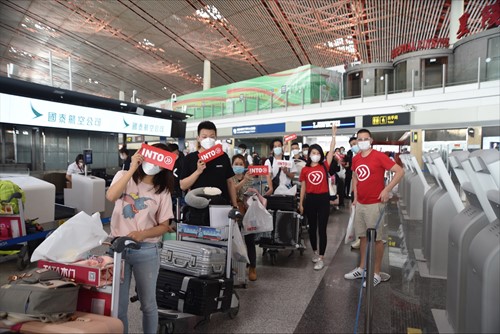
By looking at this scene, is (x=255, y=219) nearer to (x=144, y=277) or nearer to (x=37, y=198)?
(x=144, y=277)

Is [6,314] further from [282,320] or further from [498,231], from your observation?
[498,231]

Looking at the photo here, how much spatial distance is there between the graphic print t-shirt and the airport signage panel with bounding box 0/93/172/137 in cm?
383

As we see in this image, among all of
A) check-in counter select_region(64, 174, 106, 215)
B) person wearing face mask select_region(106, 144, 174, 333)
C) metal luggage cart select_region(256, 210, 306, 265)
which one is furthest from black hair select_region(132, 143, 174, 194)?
check-in counter select_region(64, 174, 106, 215)

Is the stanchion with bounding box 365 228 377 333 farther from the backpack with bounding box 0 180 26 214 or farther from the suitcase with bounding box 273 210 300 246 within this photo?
the backpack with bounding box 0 180 26 214

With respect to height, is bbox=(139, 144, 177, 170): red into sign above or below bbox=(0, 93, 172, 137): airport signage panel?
below

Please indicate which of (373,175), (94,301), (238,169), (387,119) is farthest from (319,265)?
(387,119)

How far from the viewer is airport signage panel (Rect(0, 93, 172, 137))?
5000 mm

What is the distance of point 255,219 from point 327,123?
450 inches

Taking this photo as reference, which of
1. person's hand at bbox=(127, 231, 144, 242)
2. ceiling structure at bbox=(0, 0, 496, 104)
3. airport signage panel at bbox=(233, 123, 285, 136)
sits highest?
ceiling structure at bbox=(0, 0, 496, 104)

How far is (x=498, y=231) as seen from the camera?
1.82 meters

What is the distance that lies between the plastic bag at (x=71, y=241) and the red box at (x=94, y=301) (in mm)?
196

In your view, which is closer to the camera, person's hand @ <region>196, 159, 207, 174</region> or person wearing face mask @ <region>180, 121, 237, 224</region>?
person's hand @ <region>196, 159, 207, 174</region>

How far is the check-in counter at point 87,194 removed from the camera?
6.71 m

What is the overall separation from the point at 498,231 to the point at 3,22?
29.3 m
